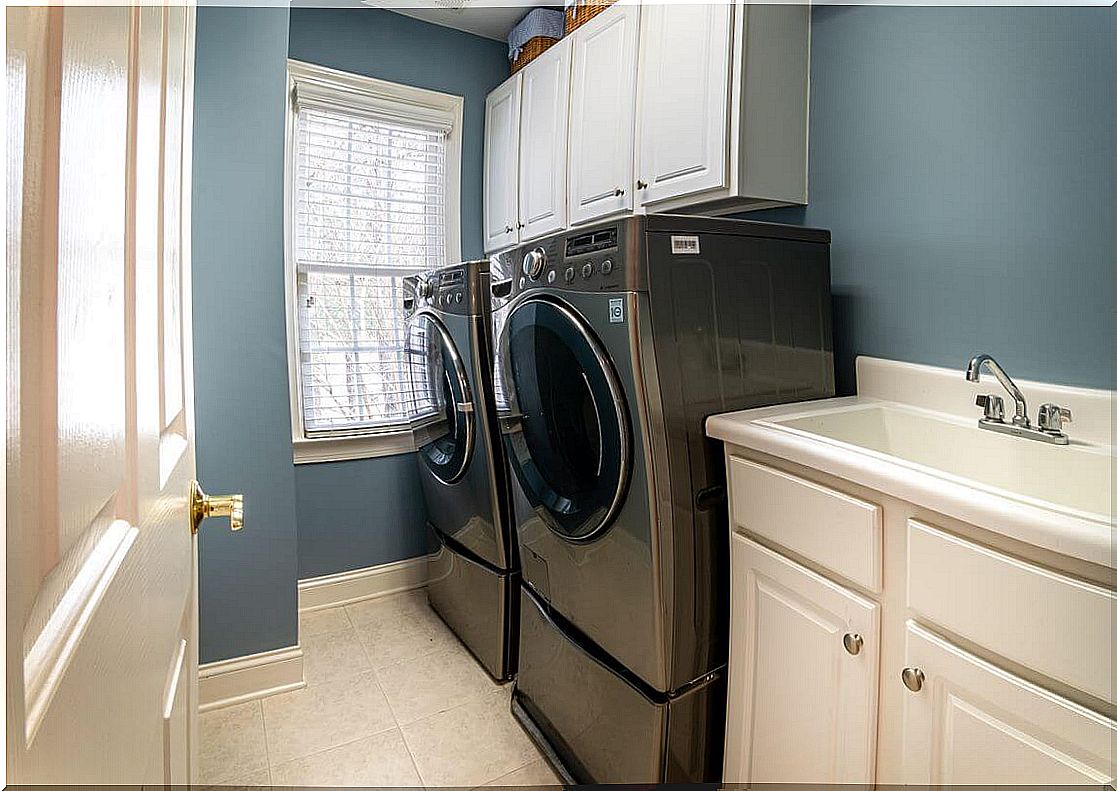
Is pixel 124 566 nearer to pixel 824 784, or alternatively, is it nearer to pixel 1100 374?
pixel 824 784

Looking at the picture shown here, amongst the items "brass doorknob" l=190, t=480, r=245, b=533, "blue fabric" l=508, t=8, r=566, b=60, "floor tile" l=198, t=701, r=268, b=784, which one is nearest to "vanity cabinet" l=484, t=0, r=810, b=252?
"blue fabric" l=508, t=8, r=566, b=60

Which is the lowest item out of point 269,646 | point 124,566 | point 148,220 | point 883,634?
point 269,646

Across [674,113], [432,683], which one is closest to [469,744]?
[432,683]

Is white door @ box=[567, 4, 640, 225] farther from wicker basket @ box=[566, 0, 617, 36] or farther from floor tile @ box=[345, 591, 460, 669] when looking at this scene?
floor tile @ box=[345, 591, 460, 669]

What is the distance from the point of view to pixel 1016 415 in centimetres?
136

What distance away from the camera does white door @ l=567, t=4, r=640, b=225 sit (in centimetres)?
219

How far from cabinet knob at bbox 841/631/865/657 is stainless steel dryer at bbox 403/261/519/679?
1.31 m

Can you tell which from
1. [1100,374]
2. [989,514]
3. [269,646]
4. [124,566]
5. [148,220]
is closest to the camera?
[124,566]

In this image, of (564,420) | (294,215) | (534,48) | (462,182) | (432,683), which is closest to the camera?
(564,420)

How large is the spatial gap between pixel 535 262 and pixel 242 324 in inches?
38.0

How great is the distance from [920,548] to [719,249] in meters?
0.78

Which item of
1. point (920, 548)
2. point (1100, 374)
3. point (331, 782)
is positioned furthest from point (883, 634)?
point (331, 782)

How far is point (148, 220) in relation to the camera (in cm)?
56

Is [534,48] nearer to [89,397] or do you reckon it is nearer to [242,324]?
[242,324]
